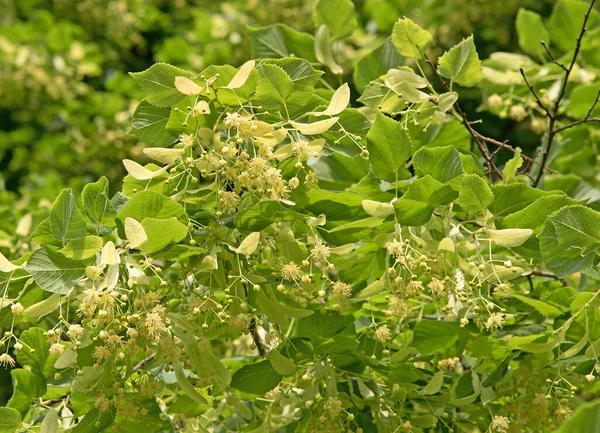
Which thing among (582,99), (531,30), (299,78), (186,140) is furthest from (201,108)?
(531,30)

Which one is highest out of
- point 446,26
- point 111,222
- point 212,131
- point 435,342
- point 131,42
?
point 212,131

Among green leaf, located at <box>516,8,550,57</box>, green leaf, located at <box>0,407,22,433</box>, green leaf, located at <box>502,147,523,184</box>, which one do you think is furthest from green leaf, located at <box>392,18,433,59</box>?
green leaf, located at <box>0,407,22,433</box>

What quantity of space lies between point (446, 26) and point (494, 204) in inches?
76.5

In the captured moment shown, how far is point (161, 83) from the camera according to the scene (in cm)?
94

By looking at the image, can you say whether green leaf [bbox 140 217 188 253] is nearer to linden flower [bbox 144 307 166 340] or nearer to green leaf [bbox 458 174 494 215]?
linden flower [bbox 144 307 166 340]

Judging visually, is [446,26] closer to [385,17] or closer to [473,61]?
[385,17]

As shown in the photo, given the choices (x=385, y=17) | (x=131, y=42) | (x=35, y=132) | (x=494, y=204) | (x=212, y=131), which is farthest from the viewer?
(x=131, y=42)

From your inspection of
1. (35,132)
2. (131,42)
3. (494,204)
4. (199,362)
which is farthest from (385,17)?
(199,362)

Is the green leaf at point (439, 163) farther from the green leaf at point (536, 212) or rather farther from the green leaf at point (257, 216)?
the green leaf at point (257, 216)

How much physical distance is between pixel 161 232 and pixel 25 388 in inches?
14.2

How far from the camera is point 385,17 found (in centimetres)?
280

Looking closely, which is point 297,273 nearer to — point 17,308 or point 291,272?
point 291,272

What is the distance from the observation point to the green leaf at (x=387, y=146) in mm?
1005

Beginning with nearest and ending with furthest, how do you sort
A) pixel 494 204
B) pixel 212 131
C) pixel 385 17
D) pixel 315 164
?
pixel 212 131 < pixel 494 204 < pixel 315 164 < pixel 385 17
